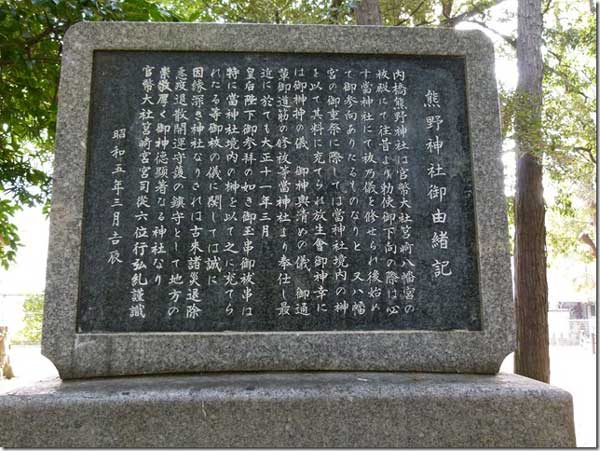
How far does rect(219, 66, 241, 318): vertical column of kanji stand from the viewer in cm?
308

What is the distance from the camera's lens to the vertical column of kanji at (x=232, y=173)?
308 cm

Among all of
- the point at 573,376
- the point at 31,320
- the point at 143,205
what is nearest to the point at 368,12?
the point at 143,205

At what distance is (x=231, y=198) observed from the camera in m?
3.18

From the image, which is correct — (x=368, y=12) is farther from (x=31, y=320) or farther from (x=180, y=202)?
(x=31, y=320)

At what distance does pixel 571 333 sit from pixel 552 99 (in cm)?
2026

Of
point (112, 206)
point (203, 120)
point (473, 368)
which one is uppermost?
point (203, 120)

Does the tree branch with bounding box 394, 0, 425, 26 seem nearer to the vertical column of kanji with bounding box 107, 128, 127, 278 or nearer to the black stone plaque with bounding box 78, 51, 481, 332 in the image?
the black stone plaque with bounding box 78, 51, 481, 332

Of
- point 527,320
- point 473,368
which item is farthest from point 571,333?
point 473,368

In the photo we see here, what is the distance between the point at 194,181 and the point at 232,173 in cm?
24

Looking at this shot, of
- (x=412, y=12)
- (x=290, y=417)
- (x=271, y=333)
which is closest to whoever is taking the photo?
(x=290, y=417)

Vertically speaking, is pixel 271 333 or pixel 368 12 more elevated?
pixel 368 12

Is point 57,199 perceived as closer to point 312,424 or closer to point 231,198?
point 231,198

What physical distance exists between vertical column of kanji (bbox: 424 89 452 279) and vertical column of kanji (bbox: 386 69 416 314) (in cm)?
14

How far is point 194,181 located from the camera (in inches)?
126
